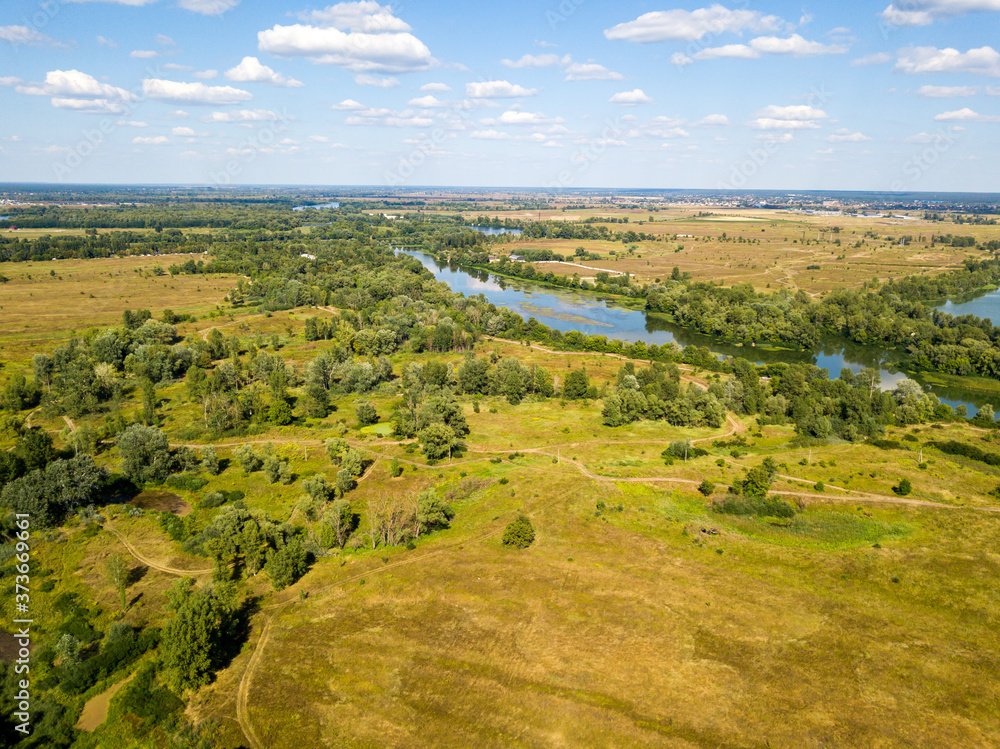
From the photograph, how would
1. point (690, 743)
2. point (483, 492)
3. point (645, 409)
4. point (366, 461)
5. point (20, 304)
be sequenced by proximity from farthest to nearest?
point (20, 304) → point (645, 409) → point (366, 461) → point (483, 492) → point (690, 743)

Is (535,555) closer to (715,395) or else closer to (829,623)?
(829,623)

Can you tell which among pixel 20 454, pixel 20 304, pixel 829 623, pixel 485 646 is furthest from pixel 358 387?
pixel 20 304

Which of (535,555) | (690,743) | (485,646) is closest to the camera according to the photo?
(690,743)

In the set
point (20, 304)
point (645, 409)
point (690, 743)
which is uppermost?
point (20, 304)

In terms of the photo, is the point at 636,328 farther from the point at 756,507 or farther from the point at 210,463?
the point at 210,463

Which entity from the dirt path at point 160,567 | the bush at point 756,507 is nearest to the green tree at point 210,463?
the dirt path at point 160,567

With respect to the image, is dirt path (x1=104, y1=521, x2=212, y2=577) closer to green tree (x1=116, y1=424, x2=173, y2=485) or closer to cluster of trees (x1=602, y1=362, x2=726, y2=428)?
green tree (x1=116, y1=424, x2=173, y2=485)

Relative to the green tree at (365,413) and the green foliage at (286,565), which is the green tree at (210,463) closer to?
the green tree at (365,413)
